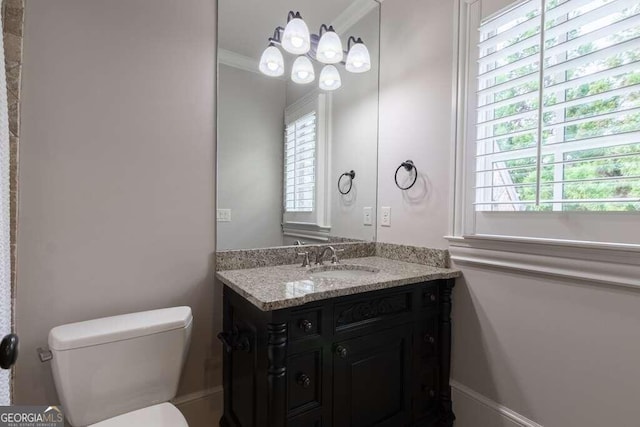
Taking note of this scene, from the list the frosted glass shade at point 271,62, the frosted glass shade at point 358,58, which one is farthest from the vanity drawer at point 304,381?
the frosted glass shade at point 358,58

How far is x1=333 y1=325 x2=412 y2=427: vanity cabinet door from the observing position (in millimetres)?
1312

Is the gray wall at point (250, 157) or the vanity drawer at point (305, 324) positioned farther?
the gray wall at point (250, 157)

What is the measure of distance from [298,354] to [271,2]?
6.00ft

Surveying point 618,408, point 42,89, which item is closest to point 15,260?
point 42,89

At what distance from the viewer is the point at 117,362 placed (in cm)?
114

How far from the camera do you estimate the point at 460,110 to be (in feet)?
A: 5.20

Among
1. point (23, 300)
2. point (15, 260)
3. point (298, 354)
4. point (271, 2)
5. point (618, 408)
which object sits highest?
point (271, 2)

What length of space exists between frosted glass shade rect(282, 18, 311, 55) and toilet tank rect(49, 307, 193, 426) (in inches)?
57.2

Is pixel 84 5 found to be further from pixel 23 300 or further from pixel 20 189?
pixel 23 300

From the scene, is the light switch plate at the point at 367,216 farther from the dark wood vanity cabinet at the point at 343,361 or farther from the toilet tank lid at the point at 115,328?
the toilet tank lid at the point at 115,328

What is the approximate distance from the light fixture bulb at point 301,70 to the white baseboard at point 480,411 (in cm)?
194

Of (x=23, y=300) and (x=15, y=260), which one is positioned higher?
(x=15, y=260)

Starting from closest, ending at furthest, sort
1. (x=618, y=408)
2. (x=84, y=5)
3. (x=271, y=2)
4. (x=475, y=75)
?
(x=618, y=408)
(x=84, y=5)
(x=475, y=75)
(x=271, y=2)

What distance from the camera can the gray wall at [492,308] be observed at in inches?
45.5
